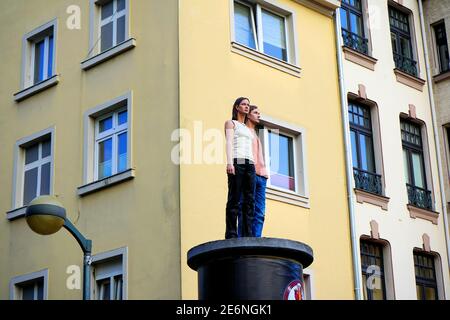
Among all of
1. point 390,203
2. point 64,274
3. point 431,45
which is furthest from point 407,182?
point 64,274

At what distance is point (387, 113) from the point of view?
23.8 metres

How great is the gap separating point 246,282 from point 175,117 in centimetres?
739

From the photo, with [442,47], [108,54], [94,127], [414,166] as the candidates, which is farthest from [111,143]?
[442,47]

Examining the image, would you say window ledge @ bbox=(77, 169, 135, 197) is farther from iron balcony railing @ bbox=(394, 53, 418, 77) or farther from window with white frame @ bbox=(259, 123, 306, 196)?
iron balcony railing @ bbox=(394, 53, 418, 77)

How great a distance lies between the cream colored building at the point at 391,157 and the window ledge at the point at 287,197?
1.51 meters

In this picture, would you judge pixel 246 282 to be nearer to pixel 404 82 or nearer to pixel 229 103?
pixel 229 103

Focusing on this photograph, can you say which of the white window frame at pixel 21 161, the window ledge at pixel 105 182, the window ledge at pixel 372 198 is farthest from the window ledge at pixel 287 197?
the white window frame at pixel 21 161

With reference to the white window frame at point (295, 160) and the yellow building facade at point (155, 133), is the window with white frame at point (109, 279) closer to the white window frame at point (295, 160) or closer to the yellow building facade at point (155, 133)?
the yellow building facade at point (155, 133)

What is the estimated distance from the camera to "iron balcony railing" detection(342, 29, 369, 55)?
77.2 ft

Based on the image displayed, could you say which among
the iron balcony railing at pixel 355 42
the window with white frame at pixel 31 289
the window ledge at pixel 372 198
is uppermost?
the iron balcony railing at pixel 355 42

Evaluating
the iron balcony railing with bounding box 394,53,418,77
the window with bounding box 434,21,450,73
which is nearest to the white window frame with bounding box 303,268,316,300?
the iron balcony railing with bounding box 394,53,418,77

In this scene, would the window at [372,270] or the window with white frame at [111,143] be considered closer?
the window with white frame at [111,143]

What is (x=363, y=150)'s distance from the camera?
75.3 feet

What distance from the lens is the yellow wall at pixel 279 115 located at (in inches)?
723
